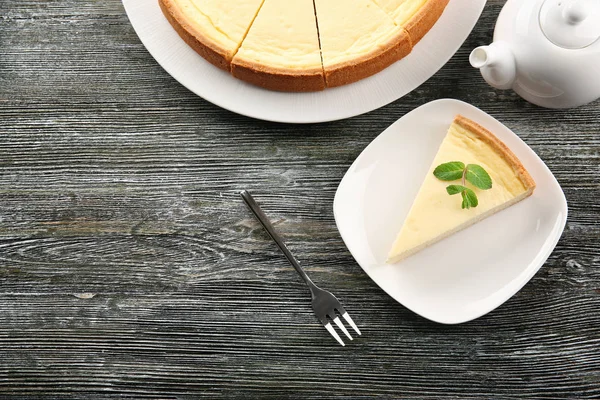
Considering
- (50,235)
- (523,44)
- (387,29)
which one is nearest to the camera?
(523,44)

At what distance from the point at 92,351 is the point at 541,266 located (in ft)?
5.80

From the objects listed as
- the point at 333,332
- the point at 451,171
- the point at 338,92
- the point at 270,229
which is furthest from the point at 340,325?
the point at 338,92

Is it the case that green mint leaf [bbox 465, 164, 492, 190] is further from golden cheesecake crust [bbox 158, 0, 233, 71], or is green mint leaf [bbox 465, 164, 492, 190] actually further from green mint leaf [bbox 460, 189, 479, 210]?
golden cheesecake crust [bbox 158, 0, 233, 71]

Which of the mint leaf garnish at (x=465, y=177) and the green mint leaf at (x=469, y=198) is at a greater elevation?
the mint leaf garnish at (x=465, y=177)

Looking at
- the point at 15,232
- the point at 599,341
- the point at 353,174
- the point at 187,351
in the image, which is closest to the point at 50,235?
the point at 15,232

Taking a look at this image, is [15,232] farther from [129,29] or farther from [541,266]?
[541,266]

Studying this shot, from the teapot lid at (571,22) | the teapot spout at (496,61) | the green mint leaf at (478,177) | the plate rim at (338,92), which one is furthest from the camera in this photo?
the plate rim at (338,92)

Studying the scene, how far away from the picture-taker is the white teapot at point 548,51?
5.76 ft

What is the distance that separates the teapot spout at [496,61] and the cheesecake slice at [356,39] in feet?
0.88

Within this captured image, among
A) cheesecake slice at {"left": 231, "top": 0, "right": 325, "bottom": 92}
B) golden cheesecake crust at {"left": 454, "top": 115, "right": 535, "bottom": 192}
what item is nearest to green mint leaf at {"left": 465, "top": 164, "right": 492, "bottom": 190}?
golden cheesecake crust at {"left": 454, "top": 115, "right": 535, "bottom": 192}

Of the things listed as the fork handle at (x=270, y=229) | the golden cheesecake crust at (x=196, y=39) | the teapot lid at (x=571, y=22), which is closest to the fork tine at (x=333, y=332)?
the fork handle at (x=270, y=229)

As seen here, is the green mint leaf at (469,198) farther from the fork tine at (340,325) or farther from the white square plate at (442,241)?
the fork tine at (340,325)

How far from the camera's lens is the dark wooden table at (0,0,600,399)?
2092 mm

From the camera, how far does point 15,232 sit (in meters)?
2.21
